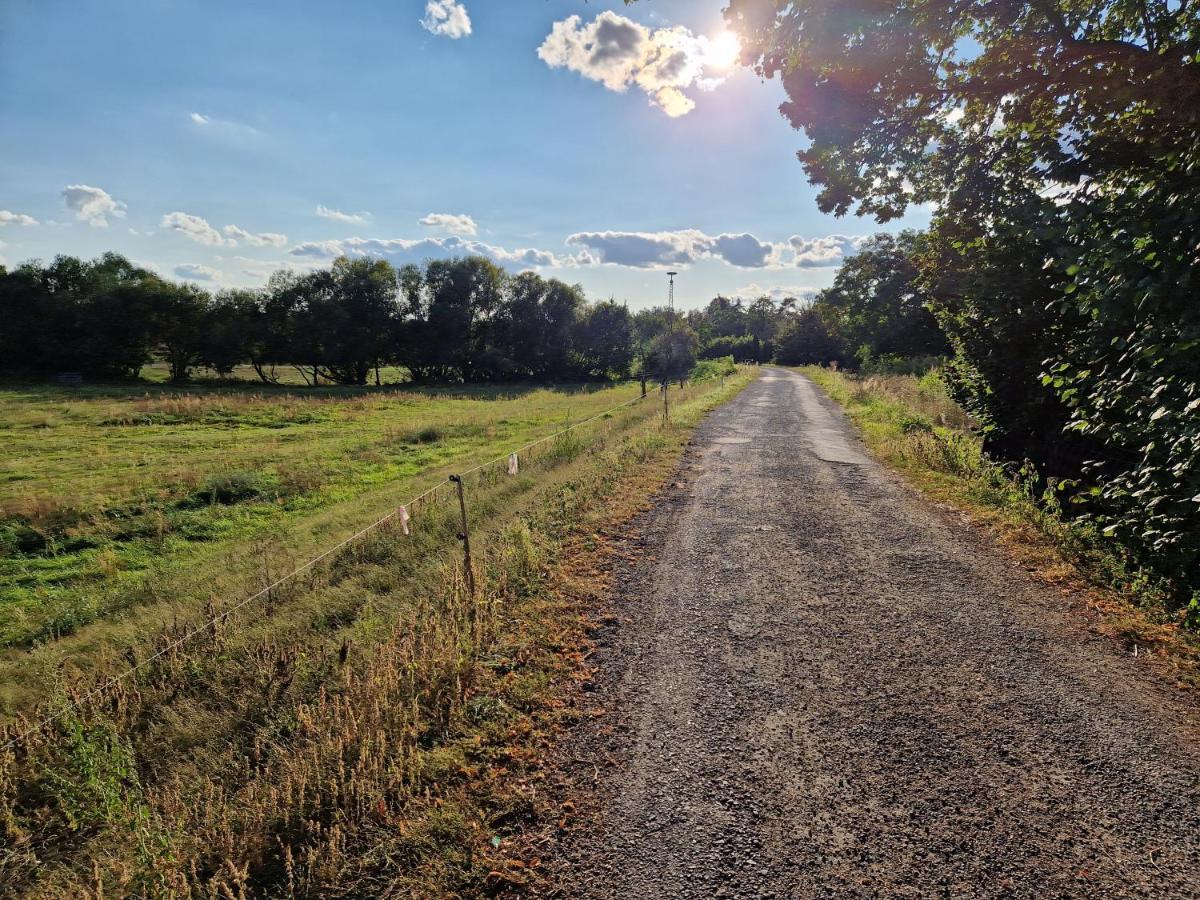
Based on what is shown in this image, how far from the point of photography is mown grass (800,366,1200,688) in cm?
462

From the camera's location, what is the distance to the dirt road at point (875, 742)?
2748mm

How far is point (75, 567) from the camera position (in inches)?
376

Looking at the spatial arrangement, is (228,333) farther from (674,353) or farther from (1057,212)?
(1057,212)

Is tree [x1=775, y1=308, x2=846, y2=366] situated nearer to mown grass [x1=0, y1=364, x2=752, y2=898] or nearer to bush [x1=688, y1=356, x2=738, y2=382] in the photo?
bush [x1=688, y1=356, x2=738, y2=382]

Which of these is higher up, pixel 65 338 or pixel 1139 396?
pixel 65 338

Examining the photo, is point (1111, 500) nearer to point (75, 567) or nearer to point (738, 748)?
point (738, 748)

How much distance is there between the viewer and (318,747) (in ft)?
11.9

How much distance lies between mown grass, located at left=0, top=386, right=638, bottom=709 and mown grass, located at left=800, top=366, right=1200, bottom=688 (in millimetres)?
10611

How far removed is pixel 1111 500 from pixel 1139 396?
3.67 feet

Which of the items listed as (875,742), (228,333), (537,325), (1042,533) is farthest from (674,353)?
(875,742)

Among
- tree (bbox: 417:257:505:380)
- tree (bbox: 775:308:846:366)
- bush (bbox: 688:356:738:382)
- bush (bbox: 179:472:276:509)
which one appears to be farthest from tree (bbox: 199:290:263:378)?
tree (bbox: 775:308:846:366)

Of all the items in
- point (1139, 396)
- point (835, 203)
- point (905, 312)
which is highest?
point (905, 312)

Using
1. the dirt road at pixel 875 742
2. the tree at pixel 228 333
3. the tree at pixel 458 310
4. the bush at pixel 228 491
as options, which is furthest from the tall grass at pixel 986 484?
the tree at pixel 228 333

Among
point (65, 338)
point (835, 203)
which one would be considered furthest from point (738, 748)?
point (65, 338)
